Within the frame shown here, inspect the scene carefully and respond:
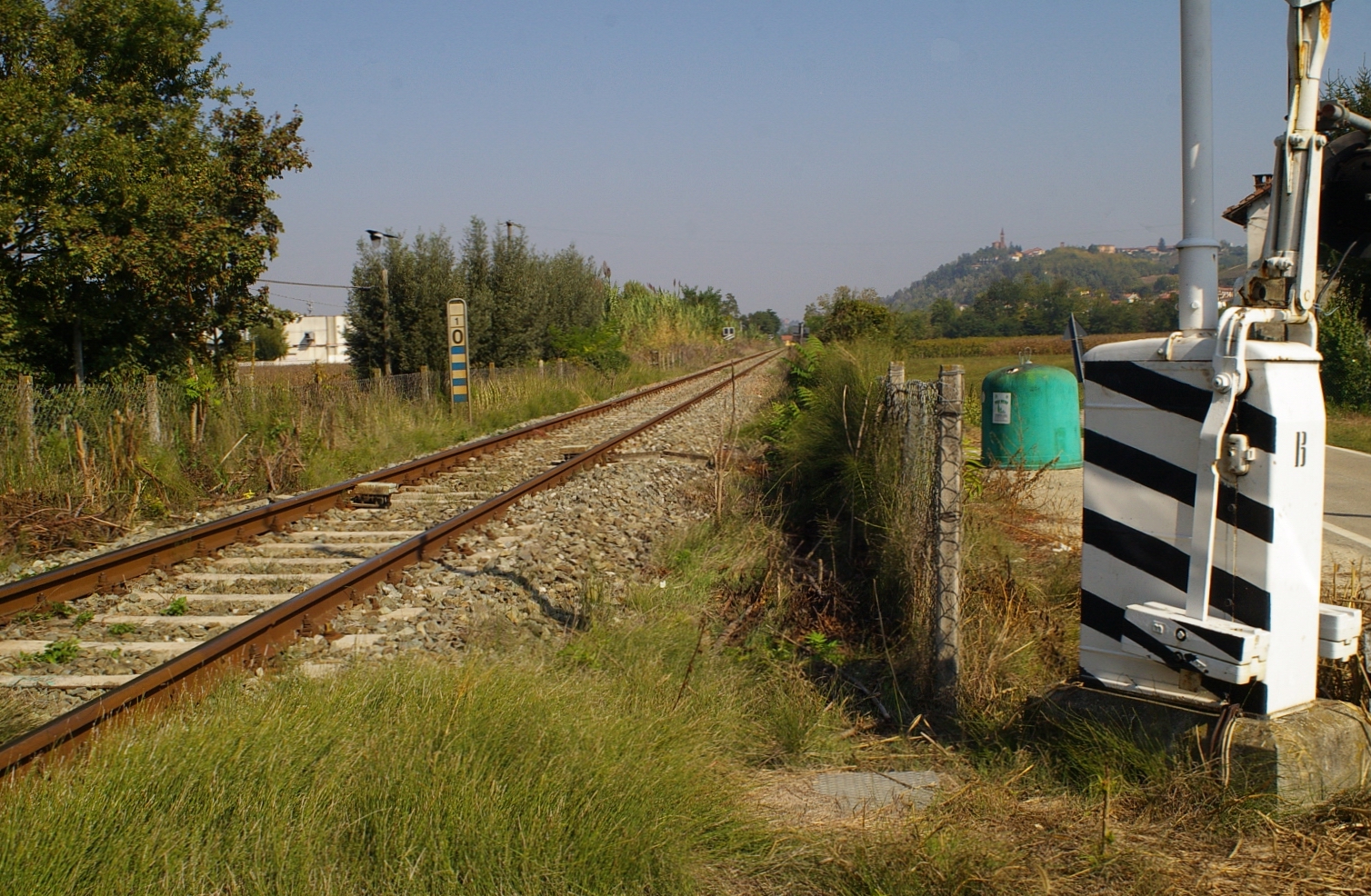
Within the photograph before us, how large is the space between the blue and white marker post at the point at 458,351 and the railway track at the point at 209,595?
8580 millimetres

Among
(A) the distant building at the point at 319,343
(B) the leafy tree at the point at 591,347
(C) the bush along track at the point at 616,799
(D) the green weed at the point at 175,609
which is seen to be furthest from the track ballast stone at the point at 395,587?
(A) the distant building at the point at 319,343

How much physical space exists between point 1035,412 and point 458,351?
12.3 m

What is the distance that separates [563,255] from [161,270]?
1116 inches

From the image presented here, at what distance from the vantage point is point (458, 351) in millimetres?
19688

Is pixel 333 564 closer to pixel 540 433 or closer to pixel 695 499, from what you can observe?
pixel 695 499

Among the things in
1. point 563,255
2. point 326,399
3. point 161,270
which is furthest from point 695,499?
point 563,255

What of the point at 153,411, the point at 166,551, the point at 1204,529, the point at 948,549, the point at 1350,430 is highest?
the point at 153,411

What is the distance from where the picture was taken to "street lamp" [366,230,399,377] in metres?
23.8

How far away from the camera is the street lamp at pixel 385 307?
23.8 meters

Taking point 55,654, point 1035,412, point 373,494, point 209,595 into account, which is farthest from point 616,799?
point 1035,412

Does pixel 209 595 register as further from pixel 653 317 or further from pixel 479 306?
pixel 653 317

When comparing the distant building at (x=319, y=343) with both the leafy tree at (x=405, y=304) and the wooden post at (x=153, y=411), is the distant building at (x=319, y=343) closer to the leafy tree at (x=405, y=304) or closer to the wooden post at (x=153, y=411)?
the leafy tree at (x=405, y=304)

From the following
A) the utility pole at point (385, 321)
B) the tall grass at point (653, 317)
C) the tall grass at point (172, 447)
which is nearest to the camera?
the tall grass at point (172, 447)

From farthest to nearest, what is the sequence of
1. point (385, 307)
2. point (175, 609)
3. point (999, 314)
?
1. point (999, 314)
2. point (385, 307)
3. point (175, 609)
